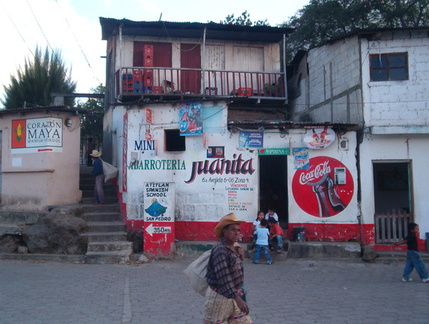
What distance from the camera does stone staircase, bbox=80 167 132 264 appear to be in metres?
10.3

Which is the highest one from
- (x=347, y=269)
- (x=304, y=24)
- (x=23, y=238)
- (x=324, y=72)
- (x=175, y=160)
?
(x=304, y=24)

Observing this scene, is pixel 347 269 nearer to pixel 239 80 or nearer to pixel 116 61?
pixel 239 80

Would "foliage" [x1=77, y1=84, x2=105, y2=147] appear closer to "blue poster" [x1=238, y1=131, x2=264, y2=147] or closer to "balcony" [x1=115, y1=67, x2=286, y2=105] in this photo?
"balcony" [x1=115, y1=67, x2=286, y2=105]

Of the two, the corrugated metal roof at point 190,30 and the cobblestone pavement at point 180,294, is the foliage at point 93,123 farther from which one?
the cobblestone pavement at point 180,294

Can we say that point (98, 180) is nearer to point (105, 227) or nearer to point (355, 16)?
point (105, 227)

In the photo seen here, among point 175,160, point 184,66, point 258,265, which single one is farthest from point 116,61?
point 258,265

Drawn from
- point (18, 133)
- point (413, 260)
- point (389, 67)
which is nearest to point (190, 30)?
point (18, 133)

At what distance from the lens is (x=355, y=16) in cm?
2059

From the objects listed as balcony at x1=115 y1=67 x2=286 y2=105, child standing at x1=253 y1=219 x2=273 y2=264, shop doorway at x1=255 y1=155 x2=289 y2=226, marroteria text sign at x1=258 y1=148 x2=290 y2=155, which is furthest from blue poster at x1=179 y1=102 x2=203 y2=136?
shop doorway at x1=255 y1=155 x2=289 y2=226

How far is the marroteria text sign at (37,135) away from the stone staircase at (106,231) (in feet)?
7.04

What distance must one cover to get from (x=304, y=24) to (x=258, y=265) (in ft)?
51.5

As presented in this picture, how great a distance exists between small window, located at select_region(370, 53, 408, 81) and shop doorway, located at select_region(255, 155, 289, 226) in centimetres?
418

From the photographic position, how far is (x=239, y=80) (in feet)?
52.1

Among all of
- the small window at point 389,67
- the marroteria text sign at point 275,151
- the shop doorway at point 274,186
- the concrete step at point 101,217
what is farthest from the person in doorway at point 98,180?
the small window at point 389,67
